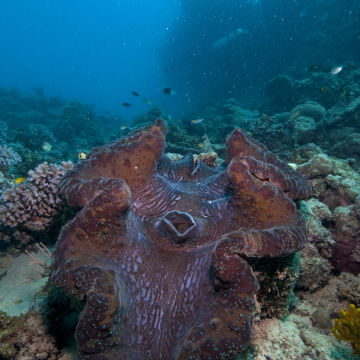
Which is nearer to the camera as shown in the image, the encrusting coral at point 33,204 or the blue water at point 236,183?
the blue water at point 236,183

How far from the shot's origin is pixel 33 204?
354 cm

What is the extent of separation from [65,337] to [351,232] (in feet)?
12.8

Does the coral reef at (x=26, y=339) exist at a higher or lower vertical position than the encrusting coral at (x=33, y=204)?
lower

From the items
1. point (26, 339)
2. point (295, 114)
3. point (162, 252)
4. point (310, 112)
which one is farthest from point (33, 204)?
point (310, 112)

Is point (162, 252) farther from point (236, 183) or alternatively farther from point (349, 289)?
point (349, 289)

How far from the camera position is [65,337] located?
2.52 m

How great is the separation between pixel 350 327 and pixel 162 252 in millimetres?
1747

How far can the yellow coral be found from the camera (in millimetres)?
2068

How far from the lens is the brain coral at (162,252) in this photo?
4.99ft

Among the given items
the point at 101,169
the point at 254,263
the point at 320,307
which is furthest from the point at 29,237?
the point at 320,307

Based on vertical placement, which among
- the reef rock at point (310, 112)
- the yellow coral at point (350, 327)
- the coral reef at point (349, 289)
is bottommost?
the coral reef at point (349, 289)

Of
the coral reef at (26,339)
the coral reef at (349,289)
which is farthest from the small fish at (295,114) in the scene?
the coral reef at (26,339)

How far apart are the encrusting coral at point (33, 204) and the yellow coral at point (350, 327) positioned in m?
3.61

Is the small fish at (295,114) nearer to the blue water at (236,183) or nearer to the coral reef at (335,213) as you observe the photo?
the blue water at (236,183)
